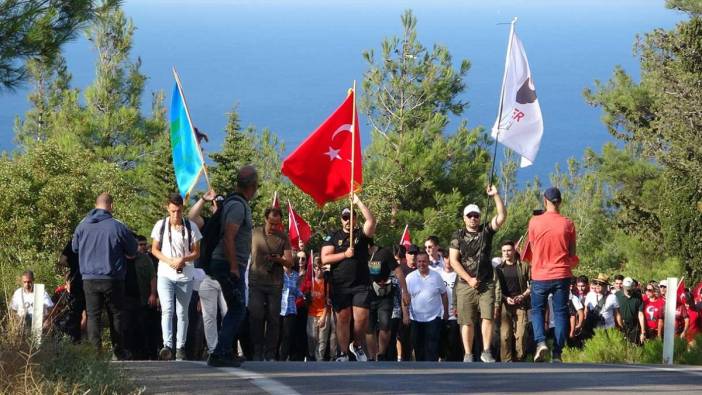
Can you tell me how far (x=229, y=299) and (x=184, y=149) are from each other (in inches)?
163

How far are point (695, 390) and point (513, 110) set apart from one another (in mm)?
5409

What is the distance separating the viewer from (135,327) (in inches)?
684

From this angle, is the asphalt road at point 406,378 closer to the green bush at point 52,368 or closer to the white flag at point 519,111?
the green bush at point 52,368

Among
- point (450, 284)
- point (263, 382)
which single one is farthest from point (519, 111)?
point (263, 382)

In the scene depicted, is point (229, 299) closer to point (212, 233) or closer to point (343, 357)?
point (212, 233)

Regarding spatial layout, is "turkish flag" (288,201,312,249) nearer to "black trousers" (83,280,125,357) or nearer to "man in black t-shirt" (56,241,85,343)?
"man in black t-shirt" (56,241,85,343)

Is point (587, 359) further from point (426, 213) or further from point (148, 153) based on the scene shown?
point (148, 153)

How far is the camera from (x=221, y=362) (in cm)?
1275

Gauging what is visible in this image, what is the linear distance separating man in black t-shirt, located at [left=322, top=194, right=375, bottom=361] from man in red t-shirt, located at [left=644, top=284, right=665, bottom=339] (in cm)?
708

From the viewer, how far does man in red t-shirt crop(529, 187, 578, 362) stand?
15.5m

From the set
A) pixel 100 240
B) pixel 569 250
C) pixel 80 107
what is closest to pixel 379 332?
pixel 569 250

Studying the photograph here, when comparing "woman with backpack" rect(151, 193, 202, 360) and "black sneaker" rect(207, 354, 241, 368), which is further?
"woman with backpack" rect(151, 193, 202, 360)

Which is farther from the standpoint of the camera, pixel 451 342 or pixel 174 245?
pixel 451 342

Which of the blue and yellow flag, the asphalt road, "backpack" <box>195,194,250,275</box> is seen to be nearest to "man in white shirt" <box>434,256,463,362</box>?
the blue and yellow flag
